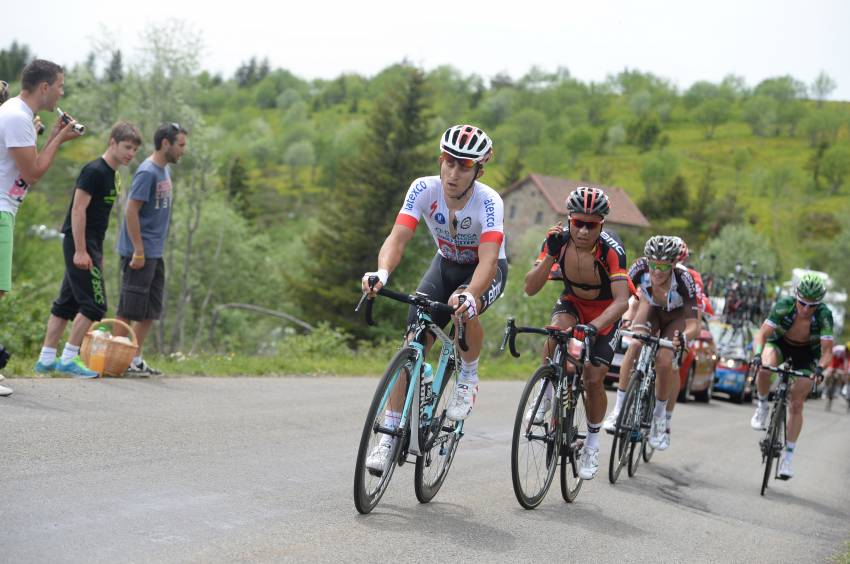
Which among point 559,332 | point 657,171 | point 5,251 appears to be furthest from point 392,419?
point 657,171

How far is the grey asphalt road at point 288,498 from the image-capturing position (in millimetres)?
4930

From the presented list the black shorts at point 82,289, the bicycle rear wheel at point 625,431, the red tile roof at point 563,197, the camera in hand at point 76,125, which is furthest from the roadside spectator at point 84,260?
the red tile roof at point 563,197

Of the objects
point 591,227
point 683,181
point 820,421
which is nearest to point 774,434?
point 591,227

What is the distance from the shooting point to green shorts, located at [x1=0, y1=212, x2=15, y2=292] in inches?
308

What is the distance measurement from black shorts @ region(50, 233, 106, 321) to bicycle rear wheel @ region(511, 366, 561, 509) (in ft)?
15.1

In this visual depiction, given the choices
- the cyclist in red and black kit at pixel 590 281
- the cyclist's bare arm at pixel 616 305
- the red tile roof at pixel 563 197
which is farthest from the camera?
the red tile roof at pixel 563 197

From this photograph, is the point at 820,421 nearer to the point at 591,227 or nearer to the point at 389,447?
the point at 591,227

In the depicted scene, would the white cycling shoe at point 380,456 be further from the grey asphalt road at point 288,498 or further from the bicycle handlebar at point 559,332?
the bicycle handlebar at point 559,332

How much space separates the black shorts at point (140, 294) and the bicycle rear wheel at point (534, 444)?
4954 millimetres

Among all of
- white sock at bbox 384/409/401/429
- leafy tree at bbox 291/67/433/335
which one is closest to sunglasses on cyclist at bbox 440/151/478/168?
white sock at bbox 384/409/401/429

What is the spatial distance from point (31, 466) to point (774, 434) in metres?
7.68

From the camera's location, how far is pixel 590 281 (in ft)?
26.3

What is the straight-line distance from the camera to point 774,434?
1050 centimetres

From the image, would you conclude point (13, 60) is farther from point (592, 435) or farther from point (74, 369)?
point (592, 435)
